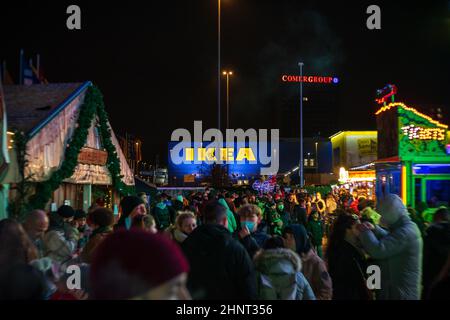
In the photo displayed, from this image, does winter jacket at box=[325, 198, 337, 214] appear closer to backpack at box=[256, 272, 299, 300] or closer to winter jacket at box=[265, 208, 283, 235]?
winter jacket at box=[265, 208, 283, 235]

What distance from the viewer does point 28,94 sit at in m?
14.1

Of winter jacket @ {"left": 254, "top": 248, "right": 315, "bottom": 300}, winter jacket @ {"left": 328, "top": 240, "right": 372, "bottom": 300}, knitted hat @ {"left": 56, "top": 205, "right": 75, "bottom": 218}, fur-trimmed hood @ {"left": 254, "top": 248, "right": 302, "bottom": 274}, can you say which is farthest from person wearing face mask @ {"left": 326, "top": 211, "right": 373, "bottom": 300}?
knitted hat @ {"left": 56, "top": 205, "right": 75, "bottom": 218}

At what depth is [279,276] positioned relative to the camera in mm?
4336

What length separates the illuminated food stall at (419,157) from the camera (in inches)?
875

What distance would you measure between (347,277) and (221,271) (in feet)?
6.30

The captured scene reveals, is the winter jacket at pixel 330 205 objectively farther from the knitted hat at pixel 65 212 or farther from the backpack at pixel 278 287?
the backpack at pixel 278 287

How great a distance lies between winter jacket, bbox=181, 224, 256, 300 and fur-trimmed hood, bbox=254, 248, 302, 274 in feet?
0.49

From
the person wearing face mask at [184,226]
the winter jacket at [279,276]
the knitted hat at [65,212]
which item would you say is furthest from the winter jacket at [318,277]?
the knitted hat at [65,212]

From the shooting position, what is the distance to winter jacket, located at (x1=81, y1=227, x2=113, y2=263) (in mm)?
5407

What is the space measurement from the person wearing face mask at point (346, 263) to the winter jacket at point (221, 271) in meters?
1.67

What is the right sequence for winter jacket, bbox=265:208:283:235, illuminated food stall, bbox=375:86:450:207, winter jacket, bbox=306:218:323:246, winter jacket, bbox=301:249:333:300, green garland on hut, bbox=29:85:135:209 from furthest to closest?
illuminated food stall, bbox=375:86:450:207, winter jacket, bbox=306:218:323:246, green garland on hut, bbox=29:85:135:209, winter jacket, bbox=265:208:283:235, winter jacket, bbox=301:249:333:300
